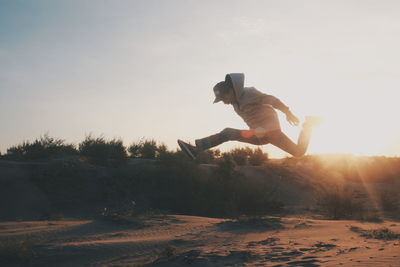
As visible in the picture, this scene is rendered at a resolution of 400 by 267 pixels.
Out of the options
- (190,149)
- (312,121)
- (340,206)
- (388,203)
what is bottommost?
(388,203)

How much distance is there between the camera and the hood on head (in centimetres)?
778

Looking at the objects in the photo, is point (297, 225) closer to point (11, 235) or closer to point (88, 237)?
point (88, 237)

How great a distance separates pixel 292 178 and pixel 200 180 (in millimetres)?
8211

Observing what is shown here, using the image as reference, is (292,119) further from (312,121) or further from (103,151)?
(103,151)

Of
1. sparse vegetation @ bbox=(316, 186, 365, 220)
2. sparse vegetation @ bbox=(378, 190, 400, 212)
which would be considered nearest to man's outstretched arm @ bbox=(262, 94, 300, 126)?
sparse vegetation @ bbox=(316, 186, 365, 220)

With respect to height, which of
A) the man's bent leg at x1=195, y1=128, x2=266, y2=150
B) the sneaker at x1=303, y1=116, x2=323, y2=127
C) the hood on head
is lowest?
the man's bent leg at x1=195, y1=128, x2=266, y2=150

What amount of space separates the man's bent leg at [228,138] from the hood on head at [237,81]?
0.67m

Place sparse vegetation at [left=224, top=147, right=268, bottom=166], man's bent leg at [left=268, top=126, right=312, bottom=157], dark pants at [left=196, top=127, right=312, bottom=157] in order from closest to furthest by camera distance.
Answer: dark pants at [left=196, top=127, right=312, bottom=157] → man's bent leg at [left=268, top=126, right=312, bottom=157] → sparse vegetation at [left=224, top=147, right=268, bottom=166]

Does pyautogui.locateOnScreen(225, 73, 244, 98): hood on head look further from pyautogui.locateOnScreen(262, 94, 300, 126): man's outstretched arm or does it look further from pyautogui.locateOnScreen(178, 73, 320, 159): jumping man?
pyautogui.locateOnScreen(262, 94, 300, 126): man's outstretched arm

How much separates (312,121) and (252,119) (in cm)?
123

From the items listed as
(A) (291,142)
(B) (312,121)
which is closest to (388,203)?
(B) (312,121)

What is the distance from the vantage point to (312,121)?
8492 mm

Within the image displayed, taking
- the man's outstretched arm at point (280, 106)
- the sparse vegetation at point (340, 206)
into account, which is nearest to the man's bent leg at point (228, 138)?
the man's outstretched arm at point (280, 106)

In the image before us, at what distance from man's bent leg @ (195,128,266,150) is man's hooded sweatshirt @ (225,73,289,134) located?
0.20 metres
